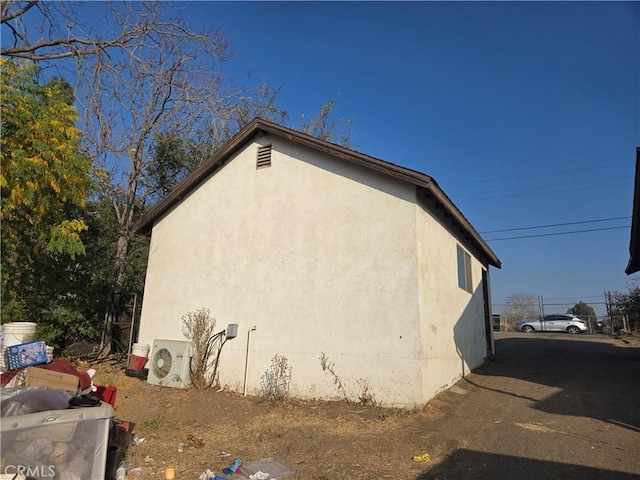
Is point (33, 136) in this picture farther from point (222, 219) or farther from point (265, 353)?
point (265, 353)

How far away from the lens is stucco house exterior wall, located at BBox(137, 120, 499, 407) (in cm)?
791

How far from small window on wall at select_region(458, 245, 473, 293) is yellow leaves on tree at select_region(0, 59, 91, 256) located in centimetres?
937

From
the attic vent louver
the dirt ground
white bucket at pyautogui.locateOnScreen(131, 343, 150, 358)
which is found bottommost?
the dirt ground

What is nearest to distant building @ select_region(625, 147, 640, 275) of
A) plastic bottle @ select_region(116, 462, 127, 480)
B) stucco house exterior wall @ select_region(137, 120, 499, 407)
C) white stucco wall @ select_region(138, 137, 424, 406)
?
stucco house exterior wall @ select_region(137, 120, 499, 407)

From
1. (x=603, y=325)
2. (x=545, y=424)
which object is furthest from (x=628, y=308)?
(x=545, y=424)

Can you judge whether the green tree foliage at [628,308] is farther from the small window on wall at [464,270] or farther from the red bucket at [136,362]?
the red bucket at [136,362]

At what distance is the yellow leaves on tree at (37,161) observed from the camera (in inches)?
288

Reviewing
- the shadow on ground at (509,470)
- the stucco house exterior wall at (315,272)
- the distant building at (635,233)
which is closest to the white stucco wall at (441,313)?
the stucco house exterior wall at (315,272)

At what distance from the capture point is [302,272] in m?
9.12

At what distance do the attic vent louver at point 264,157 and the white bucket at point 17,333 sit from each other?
20.0ft

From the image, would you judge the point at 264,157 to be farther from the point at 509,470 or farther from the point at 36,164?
the point at 509,470

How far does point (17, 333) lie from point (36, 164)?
329 cm

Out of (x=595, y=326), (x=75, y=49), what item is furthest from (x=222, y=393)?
(x=595, y=326)

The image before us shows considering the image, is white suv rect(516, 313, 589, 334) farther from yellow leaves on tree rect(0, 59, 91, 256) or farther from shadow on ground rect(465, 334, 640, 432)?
yellow leaves on tree rect(0, 59, 91, 256)
